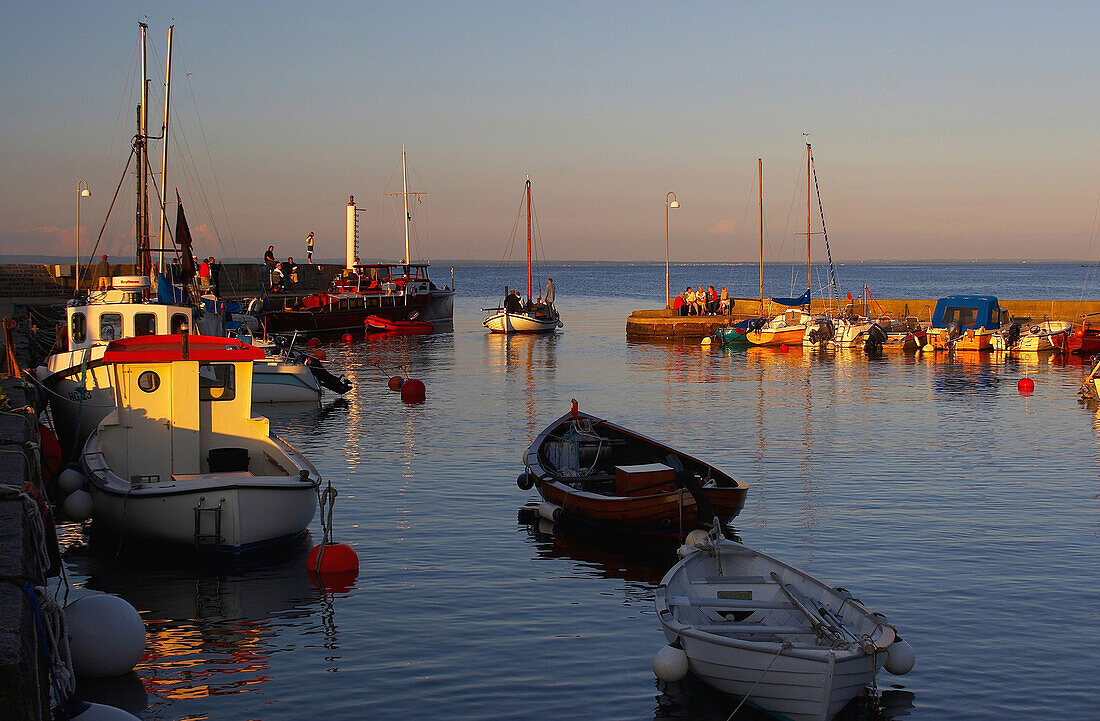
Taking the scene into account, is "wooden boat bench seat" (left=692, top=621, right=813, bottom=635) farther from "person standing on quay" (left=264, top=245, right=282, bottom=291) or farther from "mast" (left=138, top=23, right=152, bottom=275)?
"person standing on quay" (left=264, top=245, right=282, bottom=291)

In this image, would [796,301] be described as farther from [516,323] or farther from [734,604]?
[734,604]

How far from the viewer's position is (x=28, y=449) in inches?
558

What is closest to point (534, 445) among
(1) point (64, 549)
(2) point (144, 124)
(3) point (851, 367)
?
(1) point (64, 549)

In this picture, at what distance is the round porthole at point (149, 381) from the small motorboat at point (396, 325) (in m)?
44.6

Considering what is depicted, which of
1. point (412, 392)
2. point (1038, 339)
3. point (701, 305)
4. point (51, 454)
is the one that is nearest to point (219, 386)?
point (51, 454)

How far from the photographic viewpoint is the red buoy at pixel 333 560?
13.9 metres

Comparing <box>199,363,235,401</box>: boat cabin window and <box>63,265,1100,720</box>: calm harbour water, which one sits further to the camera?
<box>199,363,235,401</box>: boat cabin window

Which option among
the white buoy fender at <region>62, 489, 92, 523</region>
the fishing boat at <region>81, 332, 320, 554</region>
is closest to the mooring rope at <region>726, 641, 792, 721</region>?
the fishing boat at <region>81, 332, 320, 554</region>

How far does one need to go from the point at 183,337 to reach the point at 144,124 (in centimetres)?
2109

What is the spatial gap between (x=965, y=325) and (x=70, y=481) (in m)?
42.8

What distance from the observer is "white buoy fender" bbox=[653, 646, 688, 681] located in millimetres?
9477

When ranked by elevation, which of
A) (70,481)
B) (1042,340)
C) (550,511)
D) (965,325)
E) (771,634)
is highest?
(965,325)

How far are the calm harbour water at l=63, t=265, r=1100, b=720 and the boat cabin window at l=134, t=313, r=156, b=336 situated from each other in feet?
13.1

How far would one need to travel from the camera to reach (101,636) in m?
9.73
